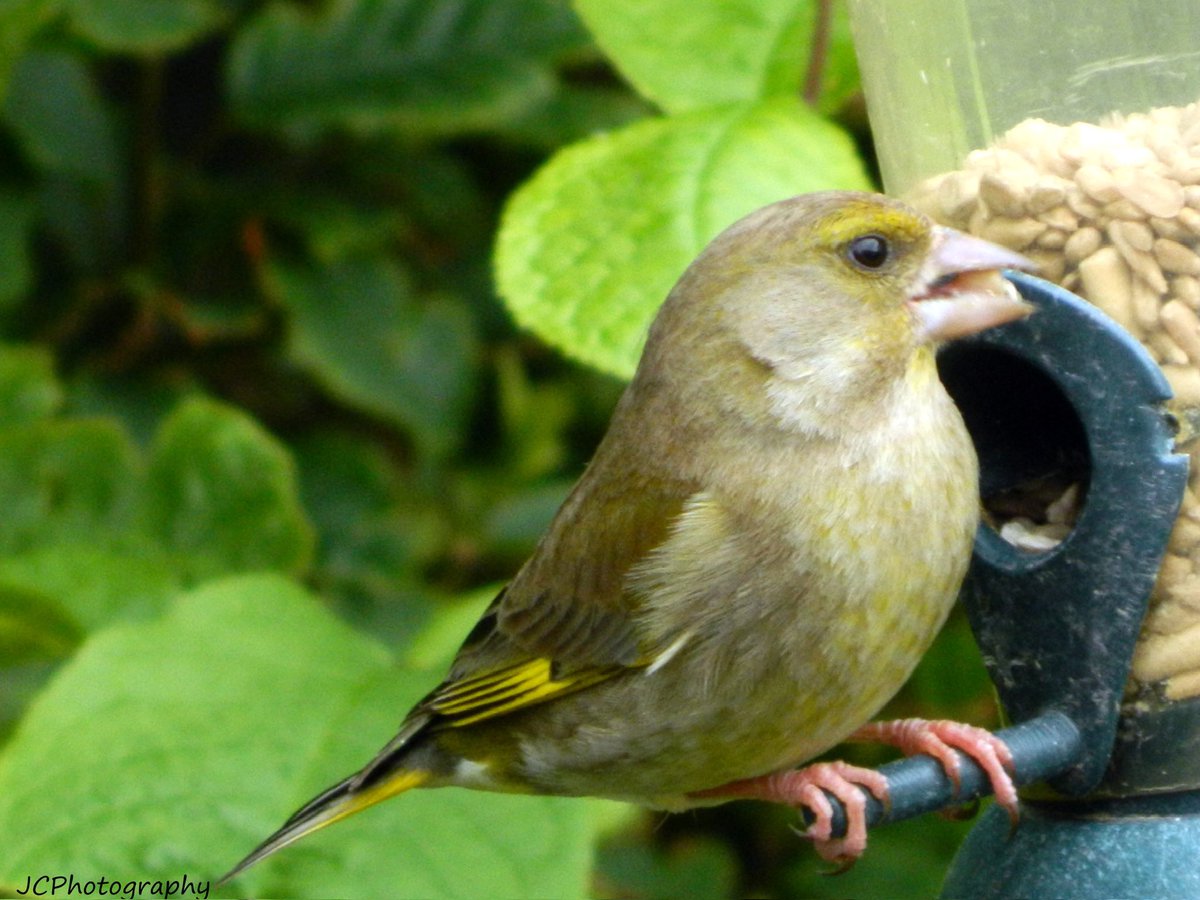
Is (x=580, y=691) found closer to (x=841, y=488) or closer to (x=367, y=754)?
(x=367, y=754)

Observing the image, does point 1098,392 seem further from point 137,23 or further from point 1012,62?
point 137,23

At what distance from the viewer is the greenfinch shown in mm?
2369

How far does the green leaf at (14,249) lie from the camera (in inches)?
157

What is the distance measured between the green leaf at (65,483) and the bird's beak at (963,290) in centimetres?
193

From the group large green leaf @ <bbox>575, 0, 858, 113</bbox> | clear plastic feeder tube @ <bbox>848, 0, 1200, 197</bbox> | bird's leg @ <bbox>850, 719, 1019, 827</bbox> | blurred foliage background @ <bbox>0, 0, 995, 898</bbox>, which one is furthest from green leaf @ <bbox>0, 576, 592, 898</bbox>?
clear plastic feeder tube @ <bbox>848, 0, 1200, 197</bbox>

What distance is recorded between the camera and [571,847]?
2.58m

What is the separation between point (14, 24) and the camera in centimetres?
351

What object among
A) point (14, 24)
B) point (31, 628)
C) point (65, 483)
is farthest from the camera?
point (65, 483)

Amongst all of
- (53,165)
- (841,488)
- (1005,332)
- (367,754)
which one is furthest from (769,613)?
(53,165)

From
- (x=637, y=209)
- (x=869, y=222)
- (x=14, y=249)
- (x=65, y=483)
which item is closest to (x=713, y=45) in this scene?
(x=637, y=209)

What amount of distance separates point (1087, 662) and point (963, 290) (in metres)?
0.56

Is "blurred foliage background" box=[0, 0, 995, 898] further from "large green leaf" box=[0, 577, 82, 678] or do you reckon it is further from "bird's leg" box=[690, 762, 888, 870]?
"bird's leg" box=[690, 762, 888, 870]

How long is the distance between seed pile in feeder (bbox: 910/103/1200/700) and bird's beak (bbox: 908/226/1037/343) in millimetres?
94

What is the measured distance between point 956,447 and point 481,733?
0.92 metres
